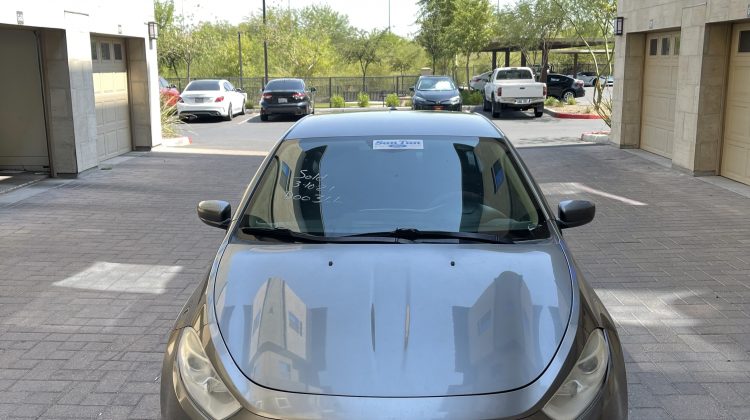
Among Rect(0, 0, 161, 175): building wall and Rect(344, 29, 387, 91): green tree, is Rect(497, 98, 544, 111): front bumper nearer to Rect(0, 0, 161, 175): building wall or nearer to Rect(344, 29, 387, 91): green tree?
Rect(0, 0, 161, 175): building wall

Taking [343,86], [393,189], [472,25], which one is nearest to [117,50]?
[393,189]

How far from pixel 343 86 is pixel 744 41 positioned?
29.3m

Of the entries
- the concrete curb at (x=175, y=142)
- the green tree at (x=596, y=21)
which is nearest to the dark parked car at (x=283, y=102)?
the concrete curb at (x=175, y=142)

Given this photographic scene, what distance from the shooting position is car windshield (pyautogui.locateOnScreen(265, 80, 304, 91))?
89.0ft

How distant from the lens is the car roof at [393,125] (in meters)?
4.34

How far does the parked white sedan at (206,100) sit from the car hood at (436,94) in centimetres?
685

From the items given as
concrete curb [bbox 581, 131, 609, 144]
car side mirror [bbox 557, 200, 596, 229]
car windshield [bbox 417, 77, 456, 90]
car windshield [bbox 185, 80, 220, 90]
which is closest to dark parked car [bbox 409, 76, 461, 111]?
car windshield [bbox 417, 77, 456, 90]

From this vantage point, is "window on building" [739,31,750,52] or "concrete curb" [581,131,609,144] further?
"concrete curb" [581,131,609,144]

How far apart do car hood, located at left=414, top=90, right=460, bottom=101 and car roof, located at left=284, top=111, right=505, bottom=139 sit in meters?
21.4

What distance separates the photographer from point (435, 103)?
2562cm

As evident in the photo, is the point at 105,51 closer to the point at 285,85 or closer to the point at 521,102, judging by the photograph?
the point at 285,85

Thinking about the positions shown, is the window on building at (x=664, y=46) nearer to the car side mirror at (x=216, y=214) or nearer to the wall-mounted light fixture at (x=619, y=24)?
the wall-mounted light fixture at (x=619, y=24)

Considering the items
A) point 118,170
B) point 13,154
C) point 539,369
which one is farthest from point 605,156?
point 539,369

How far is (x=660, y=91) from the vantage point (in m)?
15.1
